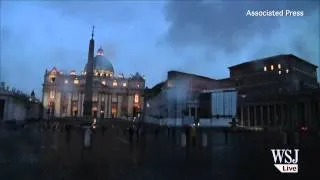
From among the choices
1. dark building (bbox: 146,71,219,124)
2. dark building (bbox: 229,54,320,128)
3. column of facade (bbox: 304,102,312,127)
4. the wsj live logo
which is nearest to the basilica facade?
dark building (bbox: 146,71,219,124)

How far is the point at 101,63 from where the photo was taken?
462 ft

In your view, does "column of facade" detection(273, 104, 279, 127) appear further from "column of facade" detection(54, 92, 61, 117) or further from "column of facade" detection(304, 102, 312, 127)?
"column of facade" detection(54, 92, 61, 117)

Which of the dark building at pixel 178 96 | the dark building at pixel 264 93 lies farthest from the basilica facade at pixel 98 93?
the dark building at pixel 264 93

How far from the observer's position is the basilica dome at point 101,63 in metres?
139

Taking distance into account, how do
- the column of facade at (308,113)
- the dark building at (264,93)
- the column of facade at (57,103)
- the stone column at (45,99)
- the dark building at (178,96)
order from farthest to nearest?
the column of facade at (57,103) → the stone column at (45,99) → the dark building at (178,96) → the dark building at (264,93) → the column of facade at (308,113)

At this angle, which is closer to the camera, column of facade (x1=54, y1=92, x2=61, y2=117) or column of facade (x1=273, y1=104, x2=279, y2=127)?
column of facade (x1=273, y1=104, x2=279, y2=127)

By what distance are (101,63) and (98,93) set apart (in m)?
14.9

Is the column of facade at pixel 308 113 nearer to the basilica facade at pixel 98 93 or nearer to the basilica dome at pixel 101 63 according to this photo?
the basilica facade at pixel 98 93

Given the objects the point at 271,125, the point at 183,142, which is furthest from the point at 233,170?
the point at 271,125

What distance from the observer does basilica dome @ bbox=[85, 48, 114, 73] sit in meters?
139

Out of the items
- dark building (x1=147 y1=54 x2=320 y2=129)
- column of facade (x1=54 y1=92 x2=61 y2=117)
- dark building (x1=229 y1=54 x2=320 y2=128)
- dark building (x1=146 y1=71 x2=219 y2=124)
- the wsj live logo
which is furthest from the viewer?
column of facade (x1=54 y1=92 x2=61 y2=117)

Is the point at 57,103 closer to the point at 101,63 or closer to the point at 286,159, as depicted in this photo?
the point at 101,63

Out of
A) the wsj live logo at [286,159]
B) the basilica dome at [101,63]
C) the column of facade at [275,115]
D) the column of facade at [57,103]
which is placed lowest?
the wsj live logo at [286,159]

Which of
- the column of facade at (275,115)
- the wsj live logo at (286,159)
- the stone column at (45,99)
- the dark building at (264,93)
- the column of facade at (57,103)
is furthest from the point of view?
the column of facade at (57,103)
